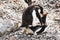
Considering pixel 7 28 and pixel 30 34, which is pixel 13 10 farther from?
pixel 30 34

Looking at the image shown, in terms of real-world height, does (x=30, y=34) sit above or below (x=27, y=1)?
below

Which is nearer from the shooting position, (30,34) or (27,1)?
(30,34)

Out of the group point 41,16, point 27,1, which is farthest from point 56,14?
point 41,16

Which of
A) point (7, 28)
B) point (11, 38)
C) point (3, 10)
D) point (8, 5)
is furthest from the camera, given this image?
point (8, 5)

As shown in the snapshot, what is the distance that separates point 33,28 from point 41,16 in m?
0.38

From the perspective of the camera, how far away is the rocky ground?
21.5ft

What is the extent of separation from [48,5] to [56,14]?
1.38 m

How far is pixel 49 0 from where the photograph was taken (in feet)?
35.9

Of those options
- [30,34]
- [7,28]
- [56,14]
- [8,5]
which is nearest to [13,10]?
[8,5]

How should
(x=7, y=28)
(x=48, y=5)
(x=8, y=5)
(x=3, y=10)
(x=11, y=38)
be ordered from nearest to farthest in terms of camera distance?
(x=11, y=38), (x=7, y=28), (x=3, y=10), (x=8, y=5), (x=48, y=5)

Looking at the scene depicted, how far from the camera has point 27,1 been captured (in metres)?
9.81

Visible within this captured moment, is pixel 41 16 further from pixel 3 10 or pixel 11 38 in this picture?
pixel 3 10

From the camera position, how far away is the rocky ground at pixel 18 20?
6.55 metres

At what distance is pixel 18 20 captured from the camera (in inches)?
324
